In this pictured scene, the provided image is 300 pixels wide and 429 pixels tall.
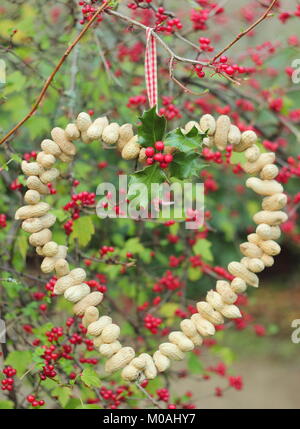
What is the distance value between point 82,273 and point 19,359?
0.53 metres

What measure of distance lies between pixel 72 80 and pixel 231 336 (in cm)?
364

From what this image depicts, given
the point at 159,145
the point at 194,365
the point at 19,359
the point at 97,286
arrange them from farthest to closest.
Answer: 1. the point at 194,365
2. the point at 19,359
3. the point at 97,286
4. the point at 159,145

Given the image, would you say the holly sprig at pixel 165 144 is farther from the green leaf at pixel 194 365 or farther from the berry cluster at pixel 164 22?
the green leaf at pixel 194 365

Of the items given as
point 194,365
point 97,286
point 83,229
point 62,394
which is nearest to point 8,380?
point 62,394

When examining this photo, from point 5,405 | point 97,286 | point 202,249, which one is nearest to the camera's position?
point 97,286

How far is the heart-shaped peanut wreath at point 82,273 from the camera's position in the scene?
1296mm

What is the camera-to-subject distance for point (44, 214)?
4.40 feet

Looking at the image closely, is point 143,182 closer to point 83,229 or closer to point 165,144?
point 165,144

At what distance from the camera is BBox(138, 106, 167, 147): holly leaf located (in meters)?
1.22

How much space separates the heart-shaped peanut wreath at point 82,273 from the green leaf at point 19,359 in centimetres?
48

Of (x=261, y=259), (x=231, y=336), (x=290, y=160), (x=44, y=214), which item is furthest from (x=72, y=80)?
(x=231, y=336)

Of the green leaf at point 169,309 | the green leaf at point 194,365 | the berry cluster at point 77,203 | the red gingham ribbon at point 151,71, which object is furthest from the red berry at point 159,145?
the green leaf at point 194,365

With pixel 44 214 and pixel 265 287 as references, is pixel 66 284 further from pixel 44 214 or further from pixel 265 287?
pixel 265 287

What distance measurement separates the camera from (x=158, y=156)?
1236mm
